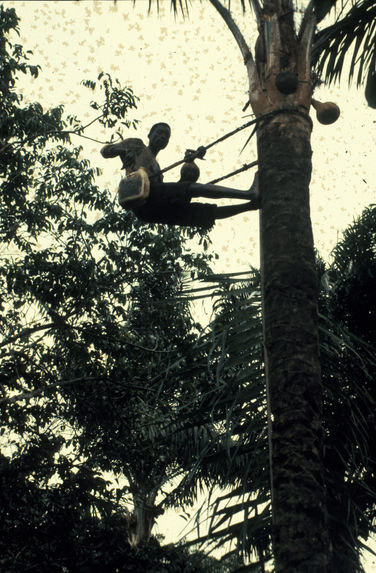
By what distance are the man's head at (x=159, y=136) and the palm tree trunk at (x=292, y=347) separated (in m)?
1.64

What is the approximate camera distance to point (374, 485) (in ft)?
19.2

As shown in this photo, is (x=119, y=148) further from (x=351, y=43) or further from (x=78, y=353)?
(x=78, y=353)

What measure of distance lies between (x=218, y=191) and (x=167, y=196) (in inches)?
13.8

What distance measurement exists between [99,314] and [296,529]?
23.9 ft

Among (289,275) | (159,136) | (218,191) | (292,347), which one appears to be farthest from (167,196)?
(292,347)

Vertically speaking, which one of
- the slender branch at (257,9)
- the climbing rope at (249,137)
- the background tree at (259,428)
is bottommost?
the background tree at (259,428)

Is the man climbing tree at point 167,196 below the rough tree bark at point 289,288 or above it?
above

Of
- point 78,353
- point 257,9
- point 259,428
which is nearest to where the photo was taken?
point 259,428

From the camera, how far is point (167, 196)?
14.8 ft

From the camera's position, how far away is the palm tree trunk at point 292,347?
232cm

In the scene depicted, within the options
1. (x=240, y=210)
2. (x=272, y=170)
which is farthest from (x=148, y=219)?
(x=272, y=170)

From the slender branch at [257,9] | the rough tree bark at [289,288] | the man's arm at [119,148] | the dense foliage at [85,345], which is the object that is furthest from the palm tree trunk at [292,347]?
the dense foliage at [85,345]

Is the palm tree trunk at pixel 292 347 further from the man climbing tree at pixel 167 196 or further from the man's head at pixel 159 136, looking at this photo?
the man's head at pixel 159 136

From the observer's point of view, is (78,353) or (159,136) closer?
(159,136)
